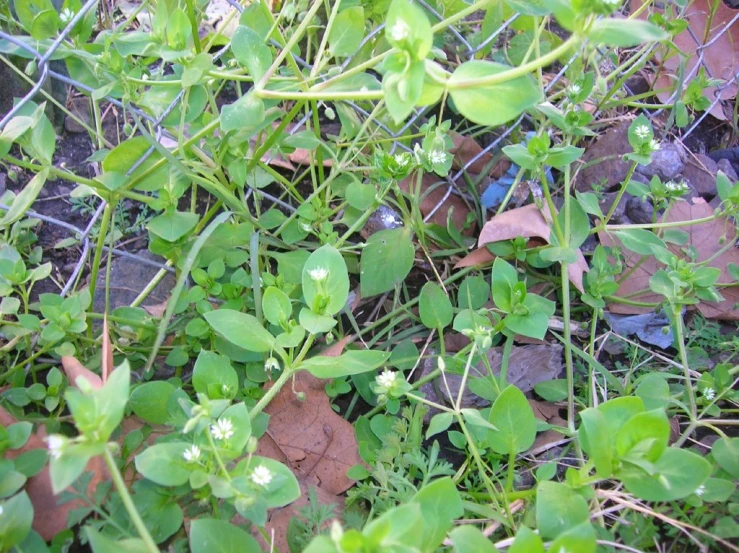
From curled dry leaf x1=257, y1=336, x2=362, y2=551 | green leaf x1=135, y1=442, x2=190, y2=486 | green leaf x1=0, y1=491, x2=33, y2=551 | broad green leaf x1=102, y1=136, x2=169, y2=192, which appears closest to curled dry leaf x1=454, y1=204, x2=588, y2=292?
curled dry leaf x1=257, y1=336, x2=362, y2=551

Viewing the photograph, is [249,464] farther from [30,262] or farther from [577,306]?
[577,306]

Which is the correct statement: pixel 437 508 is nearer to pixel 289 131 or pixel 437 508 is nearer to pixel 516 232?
pixel 516 232

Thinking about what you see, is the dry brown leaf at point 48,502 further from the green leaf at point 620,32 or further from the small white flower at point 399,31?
the green leaf at point 620,32

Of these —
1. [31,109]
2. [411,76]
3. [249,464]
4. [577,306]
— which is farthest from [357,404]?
[31,109]

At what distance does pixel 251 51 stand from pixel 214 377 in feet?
2.12

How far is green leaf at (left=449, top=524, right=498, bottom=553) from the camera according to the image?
2.89 ft

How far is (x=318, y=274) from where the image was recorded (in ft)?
3.60

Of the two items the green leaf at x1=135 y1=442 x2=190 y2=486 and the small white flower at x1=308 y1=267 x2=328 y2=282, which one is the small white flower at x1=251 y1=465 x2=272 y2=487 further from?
the small white flower at x1=308 y1=267 x2=328 y2=282

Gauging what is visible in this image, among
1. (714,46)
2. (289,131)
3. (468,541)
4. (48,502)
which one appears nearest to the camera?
(468,541)

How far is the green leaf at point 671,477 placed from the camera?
896 mm

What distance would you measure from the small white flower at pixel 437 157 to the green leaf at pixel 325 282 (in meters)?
0.34

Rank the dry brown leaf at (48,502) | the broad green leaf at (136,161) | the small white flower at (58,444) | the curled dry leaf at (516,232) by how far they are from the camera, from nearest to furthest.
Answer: the small white flower at (58,444), the dry brown leaf at (48,502), the broad green leaf at (136,161), the curled dry leaf at (516,232)

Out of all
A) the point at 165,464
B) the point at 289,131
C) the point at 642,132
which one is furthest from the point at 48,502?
the point at 642,132

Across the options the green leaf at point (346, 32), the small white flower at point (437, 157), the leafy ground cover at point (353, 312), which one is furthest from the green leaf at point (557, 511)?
the green leaf at point (346, 32)
